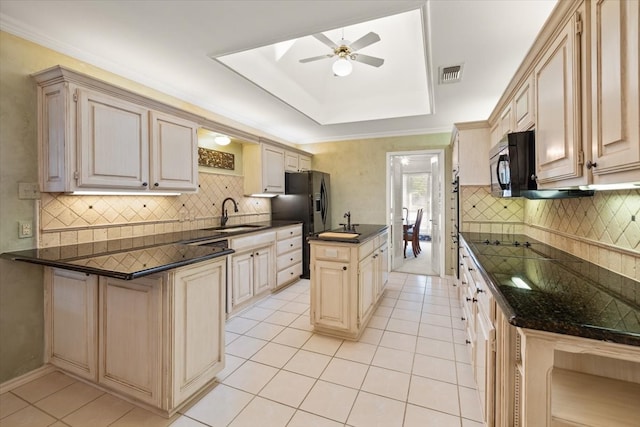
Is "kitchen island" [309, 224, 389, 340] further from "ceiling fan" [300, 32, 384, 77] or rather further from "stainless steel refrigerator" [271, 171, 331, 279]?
"stainless steel refrigerator" [271, 171, 331, 279]

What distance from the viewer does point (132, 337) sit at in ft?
5.48

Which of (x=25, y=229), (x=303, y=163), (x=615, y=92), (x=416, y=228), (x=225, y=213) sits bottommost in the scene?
(x=416, y=228)

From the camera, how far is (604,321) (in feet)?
2.84

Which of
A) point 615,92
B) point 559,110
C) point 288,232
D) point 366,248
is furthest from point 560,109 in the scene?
point 288,232

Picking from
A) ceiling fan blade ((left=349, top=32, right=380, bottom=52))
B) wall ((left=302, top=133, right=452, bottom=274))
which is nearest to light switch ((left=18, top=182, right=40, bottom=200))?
ceiling fan blade ((left=349, top=32, right=380, bottom=52))

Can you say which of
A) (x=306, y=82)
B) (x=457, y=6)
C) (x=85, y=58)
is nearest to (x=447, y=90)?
(x=457, y=6)

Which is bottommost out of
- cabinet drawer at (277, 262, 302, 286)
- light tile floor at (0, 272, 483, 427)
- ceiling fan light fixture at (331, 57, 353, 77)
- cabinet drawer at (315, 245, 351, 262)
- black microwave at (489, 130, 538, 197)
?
light tile floor at (0, 272, 483, 427)

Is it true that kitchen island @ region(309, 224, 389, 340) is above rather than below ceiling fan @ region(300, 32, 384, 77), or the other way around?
below

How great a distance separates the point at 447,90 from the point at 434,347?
2638mm

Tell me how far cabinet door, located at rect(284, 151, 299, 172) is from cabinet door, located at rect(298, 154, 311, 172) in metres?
0.12

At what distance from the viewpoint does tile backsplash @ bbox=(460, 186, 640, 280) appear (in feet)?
4.40

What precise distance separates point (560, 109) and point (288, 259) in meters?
3.43

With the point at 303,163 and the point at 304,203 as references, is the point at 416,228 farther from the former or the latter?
the point at 304,203

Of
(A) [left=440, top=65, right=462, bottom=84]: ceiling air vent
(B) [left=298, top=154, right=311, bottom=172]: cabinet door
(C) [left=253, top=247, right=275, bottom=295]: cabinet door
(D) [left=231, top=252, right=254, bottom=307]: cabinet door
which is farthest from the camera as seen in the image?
(B) [left=298, top=154, right=311, bottom=172]: cabinet door
